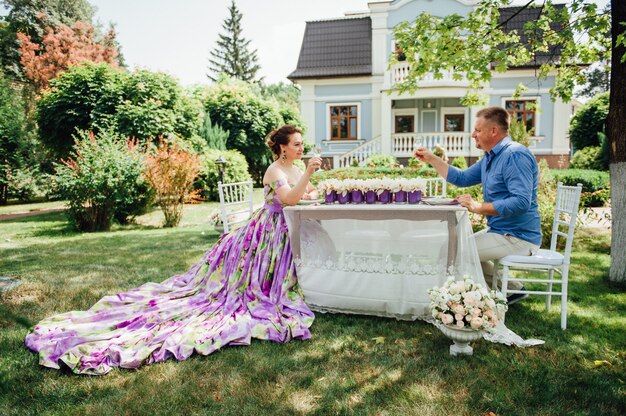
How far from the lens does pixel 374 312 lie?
12.0 feet

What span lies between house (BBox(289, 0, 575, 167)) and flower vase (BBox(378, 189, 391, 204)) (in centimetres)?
1476

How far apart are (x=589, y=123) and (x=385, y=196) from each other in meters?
16.5

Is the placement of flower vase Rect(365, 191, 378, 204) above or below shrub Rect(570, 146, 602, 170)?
below

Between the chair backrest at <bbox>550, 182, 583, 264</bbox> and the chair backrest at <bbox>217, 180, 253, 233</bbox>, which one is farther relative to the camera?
the chair backrest at <bbox>217, 180, 253, 233</bbox>

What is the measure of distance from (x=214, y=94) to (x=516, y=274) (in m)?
16.5

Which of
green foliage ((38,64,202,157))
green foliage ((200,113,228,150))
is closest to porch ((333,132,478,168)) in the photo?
green foliage ((200,113,228,150))

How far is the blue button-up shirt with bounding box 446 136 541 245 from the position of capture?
325 centimetres

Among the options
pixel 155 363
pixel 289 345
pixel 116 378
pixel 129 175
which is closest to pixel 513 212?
pixel 289 345

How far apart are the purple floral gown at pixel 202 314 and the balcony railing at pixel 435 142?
1439 centimetres

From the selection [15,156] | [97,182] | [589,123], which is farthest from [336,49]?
[97,182]

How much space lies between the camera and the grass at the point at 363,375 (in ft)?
7.55

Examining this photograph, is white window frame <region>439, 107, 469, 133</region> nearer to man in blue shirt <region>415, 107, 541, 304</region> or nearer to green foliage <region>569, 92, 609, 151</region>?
green foliage <region>569, 92, 609, 151</region>

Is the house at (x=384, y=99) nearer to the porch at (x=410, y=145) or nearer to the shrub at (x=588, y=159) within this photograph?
the porch at (x=410, y=145)

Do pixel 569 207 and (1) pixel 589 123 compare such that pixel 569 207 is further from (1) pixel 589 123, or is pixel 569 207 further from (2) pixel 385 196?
(1) pixel 589 123
